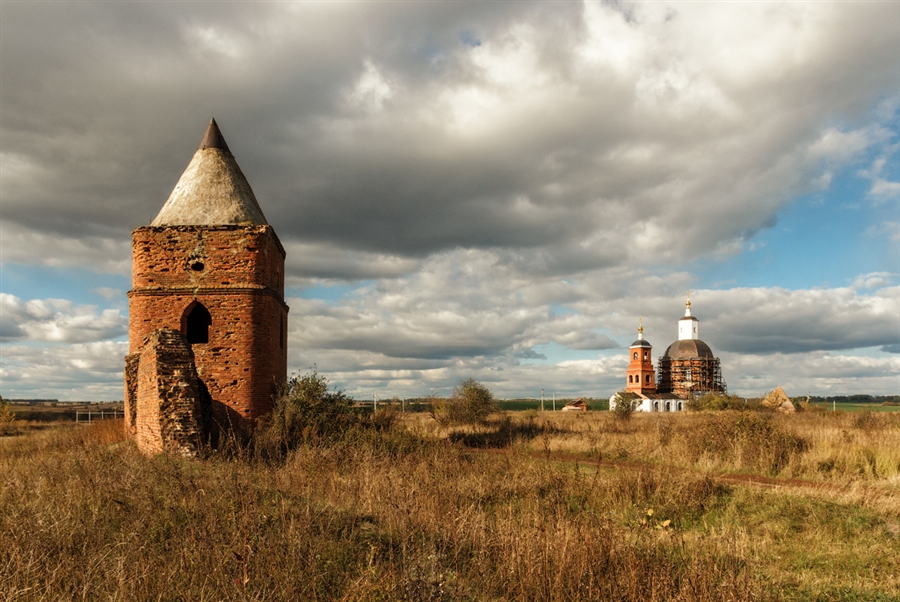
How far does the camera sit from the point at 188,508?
584 centimetres

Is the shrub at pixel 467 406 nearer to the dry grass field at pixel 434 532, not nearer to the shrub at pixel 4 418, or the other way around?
the dry grass field at pixel 434 532

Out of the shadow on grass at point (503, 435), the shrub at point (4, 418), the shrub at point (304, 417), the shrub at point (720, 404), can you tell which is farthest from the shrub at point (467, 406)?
the shrub at point (4, 418)

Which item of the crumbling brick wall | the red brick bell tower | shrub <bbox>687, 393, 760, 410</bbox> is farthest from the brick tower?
the red brick bell tower

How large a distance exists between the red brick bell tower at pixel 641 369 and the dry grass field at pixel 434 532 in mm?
53053

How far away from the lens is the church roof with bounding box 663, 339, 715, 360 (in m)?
62.2

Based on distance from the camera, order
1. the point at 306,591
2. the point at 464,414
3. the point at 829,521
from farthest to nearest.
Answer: the point at 464,414
the point at 829,521
the point at 306,591

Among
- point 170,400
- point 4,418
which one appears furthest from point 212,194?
point 4,418

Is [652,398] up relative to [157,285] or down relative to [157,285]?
down

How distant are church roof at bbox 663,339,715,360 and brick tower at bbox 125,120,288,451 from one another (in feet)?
188

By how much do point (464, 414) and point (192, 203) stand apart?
14.3 meters

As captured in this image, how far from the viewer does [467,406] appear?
24594 millimetres

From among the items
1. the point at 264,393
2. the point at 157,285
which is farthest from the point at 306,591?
the point at 157,285

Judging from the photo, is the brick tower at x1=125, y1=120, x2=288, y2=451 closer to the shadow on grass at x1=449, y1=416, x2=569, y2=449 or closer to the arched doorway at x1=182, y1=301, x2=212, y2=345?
the arched doorway at x1=182, y1=301, x2=212, y2=345

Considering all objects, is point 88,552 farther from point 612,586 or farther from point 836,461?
point 836,461
